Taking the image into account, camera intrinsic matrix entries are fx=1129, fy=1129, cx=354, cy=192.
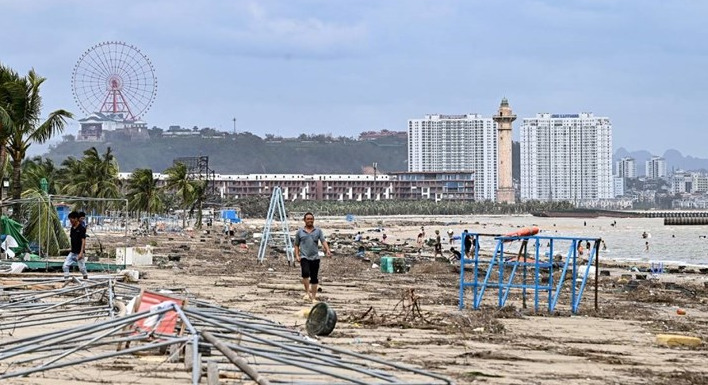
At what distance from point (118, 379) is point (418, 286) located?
541 inches

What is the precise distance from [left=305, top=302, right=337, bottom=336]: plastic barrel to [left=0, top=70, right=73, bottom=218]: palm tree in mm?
15656

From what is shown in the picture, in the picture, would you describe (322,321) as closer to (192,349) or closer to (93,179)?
(192,349)

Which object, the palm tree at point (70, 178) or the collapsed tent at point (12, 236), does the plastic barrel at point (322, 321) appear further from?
the palm tree at point (70, 178)

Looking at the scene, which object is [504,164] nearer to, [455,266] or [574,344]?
[455,266]

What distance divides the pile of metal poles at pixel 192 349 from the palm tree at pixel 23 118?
14440 mm

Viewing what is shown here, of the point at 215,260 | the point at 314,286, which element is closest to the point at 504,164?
the point at 215,260

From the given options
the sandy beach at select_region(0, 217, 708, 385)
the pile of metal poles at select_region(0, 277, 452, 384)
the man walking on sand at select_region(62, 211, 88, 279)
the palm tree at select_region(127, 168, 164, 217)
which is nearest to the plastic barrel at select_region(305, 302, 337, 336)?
the sandy beach at select_region(0, 217, 708, 385)

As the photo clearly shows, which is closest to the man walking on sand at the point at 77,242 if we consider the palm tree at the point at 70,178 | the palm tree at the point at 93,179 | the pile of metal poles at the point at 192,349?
the pile of metal poles at the point at 192,349

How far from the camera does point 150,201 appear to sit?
2645 inches

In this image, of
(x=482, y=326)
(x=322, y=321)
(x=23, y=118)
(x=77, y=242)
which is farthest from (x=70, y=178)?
(x=322, y=321)

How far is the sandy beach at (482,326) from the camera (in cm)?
977

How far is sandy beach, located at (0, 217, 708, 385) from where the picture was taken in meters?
9.77

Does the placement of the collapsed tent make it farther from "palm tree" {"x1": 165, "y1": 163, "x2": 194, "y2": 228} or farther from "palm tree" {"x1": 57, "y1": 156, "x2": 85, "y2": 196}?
"palm tree" {"x1": 165, "y1": 163, "x2": 194, "y2": 228}

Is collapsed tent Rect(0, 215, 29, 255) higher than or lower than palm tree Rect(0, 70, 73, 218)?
lower
